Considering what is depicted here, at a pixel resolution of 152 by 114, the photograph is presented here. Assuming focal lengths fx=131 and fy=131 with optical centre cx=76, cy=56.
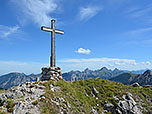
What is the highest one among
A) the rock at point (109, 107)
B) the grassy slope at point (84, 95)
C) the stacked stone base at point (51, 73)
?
the stacked stone base at point (51, 73)

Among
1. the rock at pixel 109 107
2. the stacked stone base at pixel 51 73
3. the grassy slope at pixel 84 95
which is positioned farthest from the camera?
the stacked stone base at pixel 51 73

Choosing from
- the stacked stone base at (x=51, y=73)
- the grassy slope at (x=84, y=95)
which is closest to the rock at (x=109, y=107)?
the grassy slope at (x=84, y=95)

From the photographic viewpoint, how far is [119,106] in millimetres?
18500

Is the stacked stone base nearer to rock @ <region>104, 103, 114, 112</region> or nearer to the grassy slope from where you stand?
the grassy slope

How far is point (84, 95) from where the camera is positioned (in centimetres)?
1867

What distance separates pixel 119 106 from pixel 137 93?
6394 mm

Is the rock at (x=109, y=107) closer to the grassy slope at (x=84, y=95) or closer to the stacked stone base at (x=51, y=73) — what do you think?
the grassy slope at (x=84, y=95)

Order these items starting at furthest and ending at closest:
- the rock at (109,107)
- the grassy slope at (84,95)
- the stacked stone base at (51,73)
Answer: the stacked stone base at (51,73)
the rock at (109,107)
the grassy slope at (84,95)

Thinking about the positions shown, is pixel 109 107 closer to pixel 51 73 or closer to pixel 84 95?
pixel 84 95

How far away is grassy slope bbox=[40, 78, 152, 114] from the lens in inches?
550

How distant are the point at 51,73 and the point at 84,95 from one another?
5.65m

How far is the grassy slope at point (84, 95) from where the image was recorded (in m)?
14.0

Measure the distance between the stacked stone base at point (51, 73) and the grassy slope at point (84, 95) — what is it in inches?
41.4

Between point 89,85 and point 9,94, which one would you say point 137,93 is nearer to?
point 89,85
